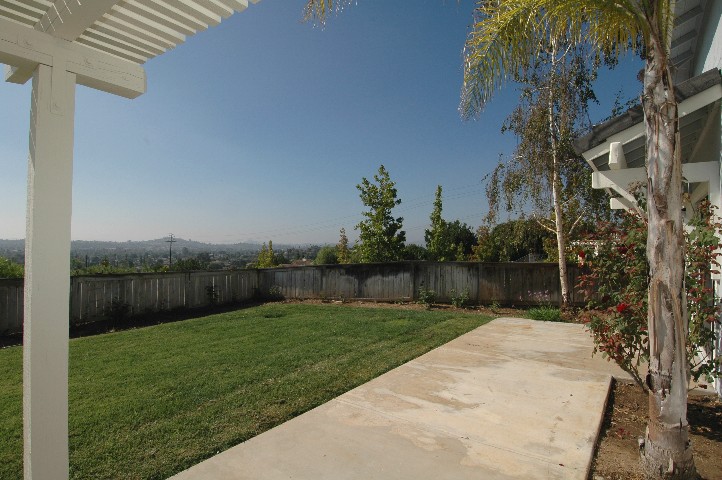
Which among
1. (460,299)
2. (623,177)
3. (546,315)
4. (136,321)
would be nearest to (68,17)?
(623,177)

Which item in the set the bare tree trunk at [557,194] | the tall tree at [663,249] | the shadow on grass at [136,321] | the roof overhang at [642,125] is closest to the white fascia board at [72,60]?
the tall tree at [663,249]

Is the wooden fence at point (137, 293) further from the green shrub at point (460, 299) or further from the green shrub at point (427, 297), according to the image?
the green shrub at point (460, 299)

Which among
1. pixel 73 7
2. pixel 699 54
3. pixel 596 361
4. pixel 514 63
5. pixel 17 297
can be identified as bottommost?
pixel 596 361

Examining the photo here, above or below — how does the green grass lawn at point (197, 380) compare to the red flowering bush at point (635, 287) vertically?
below

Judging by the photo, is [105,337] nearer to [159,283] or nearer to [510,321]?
[159,283]

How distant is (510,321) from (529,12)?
7313 millimetres

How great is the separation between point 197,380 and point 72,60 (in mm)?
3806

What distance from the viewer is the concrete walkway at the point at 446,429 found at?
293 cm

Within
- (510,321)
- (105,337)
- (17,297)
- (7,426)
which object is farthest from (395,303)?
(7,426)

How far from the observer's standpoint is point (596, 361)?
19.4 ft

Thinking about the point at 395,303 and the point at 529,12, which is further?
the point at 395,303

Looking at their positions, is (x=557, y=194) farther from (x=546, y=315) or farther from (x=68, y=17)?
(x=68, y=17)

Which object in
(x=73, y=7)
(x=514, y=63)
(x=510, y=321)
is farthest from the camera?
(x=510, y=321)

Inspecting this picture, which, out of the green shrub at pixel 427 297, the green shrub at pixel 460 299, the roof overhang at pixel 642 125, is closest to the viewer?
the roof overhang at pixel 642 125
